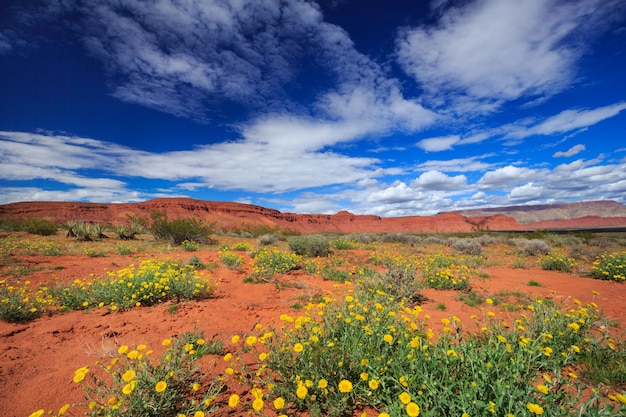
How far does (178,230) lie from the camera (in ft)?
50.7

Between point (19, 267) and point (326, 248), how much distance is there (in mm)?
10153

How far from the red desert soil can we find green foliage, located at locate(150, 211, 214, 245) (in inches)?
282

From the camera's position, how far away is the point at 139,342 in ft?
11.8

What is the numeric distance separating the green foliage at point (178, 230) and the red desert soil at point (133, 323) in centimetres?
716

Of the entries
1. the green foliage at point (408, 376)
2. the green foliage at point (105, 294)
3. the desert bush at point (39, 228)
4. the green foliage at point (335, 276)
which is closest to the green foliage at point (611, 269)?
the green foliage at point (408, 376)

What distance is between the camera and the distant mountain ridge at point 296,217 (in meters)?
56.7

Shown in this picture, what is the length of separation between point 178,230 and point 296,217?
8409 cm

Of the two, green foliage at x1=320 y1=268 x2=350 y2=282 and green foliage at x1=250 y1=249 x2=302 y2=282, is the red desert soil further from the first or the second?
green foliage at x1=250 y1=249 x2=302 y2=282

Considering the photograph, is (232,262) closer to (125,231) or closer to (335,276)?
(335,276)

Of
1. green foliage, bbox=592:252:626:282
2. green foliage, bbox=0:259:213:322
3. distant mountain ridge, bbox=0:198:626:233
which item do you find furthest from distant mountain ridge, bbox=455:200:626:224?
green foliage, bbox=0:259:213:322

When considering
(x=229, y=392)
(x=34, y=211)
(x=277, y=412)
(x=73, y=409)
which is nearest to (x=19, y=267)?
(x=73, y=409)

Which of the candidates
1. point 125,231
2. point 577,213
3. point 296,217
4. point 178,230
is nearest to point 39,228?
point 125,231

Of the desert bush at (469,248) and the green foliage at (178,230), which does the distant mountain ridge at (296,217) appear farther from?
the desert bush at (469,248)

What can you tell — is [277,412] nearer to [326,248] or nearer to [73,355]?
[73,355]
